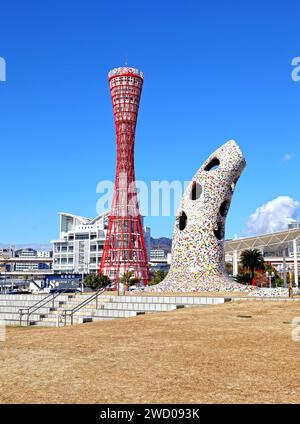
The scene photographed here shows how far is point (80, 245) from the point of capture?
110875 millimetres

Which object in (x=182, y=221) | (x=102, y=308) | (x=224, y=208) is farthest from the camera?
(x=182, y=221)

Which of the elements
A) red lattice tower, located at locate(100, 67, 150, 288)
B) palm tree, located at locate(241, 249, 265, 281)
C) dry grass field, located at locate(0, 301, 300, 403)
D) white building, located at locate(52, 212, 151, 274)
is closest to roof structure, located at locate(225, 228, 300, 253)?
palm tree, located at locate(241, 249, 265, 281)

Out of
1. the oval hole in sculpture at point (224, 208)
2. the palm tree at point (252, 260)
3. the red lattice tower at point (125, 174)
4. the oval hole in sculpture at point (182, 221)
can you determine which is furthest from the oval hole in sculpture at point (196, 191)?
the red lattice tower at point (125, 174)

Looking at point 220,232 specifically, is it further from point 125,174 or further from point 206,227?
point 125,174

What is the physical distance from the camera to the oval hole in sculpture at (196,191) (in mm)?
34281

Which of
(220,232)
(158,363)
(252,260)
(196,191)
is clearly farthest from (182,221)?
(158,363)

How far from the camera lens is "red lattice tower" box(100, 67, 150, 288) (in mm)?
58531

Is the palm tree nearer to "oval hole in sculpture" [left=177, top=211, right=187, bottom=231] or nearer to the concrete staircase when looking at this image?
"oval hole in sculpture" [left=177, top=211, right=187, bottom=231]

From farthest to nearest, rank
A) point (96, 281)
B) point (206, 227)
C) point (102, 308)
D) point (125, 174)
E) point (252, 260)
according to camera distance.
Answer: point (125, 174), point (96, 281), point (252, 260), point (206, 227), point (102, 308)

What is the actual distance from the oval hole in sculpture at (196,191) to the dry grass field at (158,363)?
19212 mm

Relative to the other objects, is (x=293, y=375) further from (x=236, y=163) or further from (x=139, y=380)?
(x=236, y=163)

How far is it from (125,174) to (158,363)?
51.0 metres
